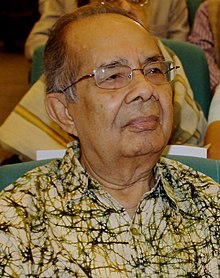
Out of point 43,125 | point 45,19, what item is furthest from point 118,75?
point 45,19

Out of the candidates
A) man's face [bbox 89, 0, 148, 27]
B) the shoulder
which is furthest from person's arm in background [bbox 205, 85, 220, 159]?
the shoulder

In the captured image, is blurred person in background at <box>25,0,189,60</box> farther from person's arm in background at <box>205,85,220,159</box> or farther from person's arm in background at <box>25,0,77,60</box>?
person's arm in background at <box>205,85,220,159</box>

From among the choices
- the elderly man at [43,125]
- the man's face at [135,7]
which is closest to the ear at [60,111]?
the elderly man at [43,125]

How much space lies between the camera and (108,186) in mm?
1521

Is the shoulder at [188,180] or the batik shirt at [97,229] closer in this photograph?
the batik shirt at [97,229]

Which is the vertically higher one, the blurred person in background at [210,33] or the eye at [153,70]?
the eye at [153,70]

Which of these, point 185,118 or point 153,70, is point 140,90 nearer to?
point 153,70

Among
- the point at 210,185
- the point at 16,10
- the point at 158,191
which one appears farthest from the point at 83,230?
the point at 16,10

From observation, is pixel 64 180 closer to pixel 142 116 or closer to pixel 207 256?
pixel 142 116

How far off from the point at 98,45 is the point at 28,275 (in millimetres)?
491

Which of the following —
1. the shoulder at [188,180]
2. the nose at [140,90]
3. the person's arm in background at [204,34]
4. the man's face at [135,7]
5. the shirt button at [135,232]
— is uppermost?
the nose at [140,90]

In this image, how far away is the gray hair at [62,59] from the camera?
4.95 feet

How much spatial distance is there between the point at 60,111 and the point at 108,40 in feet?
0.66

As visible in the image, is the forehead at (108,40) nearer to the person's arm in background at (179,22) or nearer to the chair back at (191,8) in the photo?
the person's arm in background at (179,22)
